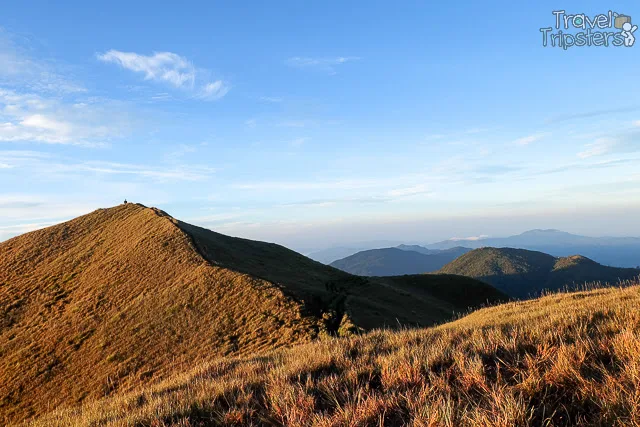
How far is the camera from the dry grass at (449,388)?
4.02m

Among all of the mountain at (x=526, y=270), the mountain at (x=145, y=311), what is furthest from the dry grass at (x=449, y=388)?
the mountain at (x=526, y=270)

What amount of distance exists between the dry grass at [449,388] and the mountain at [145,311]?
53.2 ft

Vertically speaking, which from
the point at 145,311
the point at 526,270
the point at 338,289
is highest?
the point at 145,311

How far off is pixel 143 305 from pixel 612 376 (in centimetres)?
3336

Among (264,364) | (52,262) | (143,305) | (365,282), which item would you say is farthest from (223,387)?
(52,262)

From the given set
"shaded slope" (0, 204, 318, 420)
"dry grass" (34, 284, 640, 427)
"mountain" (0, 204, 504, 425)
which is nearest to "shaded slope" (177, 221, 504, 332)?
"mountain" (0, 204, 504, 425)

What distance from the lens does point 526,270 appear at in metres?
167

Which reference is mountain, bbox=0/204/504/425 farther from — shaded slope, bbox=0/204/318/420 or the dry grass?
the dry grass

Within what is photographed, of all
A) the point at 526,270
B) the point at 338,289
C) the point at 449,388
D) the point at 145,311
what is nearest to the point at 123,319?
the point at 145,311

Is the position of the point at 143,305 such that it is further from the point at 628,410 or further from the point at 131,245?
the point at 628,410

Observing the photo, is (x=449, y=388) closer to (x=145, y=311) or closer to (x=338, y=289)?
(x=145, y=311)

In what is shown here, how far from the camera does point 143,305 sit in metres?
31.4

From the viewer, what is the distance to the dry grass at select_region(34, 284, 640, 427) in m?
4.02

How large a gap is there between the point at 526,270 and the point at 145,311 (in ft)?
579
